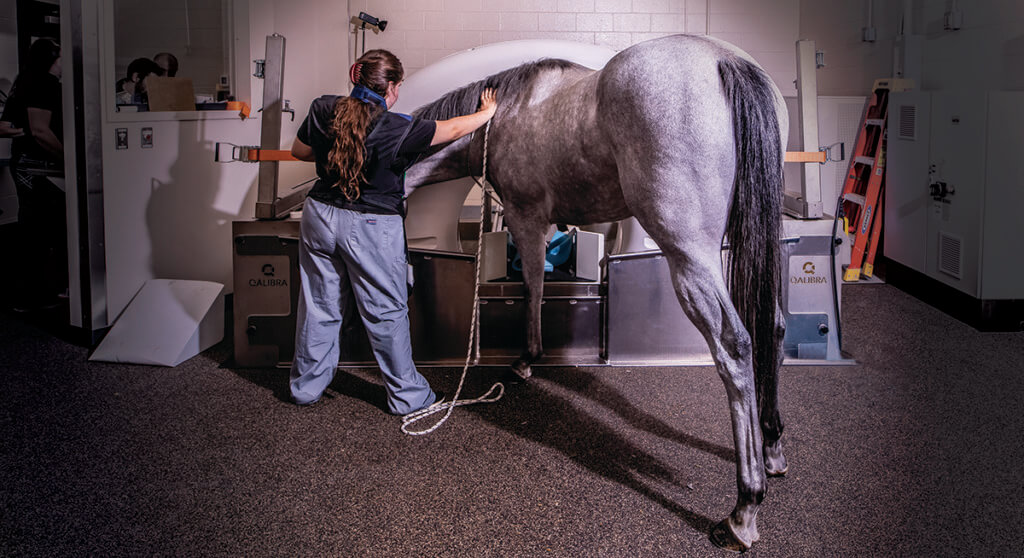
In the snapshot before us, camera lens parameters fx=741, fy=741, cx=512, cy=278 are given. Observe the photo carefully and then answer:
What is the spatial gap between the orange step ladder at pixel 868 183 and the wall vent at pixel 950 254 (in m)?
0.66

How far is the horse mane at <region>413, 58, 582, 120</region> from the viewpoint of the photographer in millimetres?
2855

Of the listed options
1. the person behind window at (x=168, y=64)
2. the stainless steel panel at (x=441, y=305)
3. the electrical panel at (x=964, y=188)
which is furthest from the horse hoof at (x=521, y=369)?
the person behind window at (x=168, y=64)

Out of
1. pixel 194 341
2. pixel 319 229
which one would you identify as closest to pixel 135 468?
pixel 319 229

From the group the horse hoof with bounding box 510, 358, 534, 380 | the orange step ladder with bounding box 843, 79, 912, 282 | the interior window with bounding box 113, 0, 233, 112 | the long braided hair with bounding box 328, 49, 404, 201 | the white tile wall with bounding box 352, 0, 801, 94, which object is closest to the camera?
the long braided hair with bounding box 328, 49, 404, 201

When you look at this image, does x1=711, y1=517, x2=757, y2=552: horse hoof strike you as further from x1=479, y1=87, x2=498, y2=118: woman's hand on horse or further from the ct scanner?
x1=479, y1=87, x2=498, y2=118: woman's hand on horse

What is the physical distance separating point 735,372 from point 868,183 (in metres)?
4.01

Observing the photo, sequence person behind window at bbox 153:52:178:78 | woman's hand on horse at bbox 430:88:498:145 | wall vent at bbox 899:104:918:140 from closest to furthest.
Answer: woman's hand on horse at bbox 430:88:498:145
wall vent at bbox 899:104:918:140
person behind window at bbox 153:52:178:78

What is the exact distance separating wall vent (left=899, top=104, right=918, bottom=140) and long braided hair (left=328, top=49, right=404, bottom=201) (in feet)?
11.7

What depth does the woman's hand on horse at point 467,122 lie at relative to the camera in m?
2.72

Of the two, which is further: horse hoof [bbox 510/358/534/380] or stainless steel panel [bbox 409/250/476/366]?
stainless steel panel [bbox 409/250/476/366]

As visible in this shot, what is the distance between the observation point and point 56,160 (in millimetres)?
4047

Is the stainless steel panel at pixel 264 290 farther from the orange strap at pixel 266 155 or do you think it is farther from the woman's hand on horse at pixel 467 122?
the woman's hand on horse at pixel 467 122

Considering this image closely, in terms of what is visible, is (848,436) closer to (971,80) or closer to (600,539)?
(600,539)

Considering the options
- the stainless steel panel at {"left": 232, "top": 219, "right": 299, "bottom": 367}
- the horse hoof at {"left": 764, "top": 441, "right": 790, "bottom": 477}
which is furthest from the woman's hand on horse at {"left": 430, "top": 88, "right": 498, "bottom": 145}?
the horse hoof at {"left": 764, "top": 441, "right": 790, "bottom": 477}
